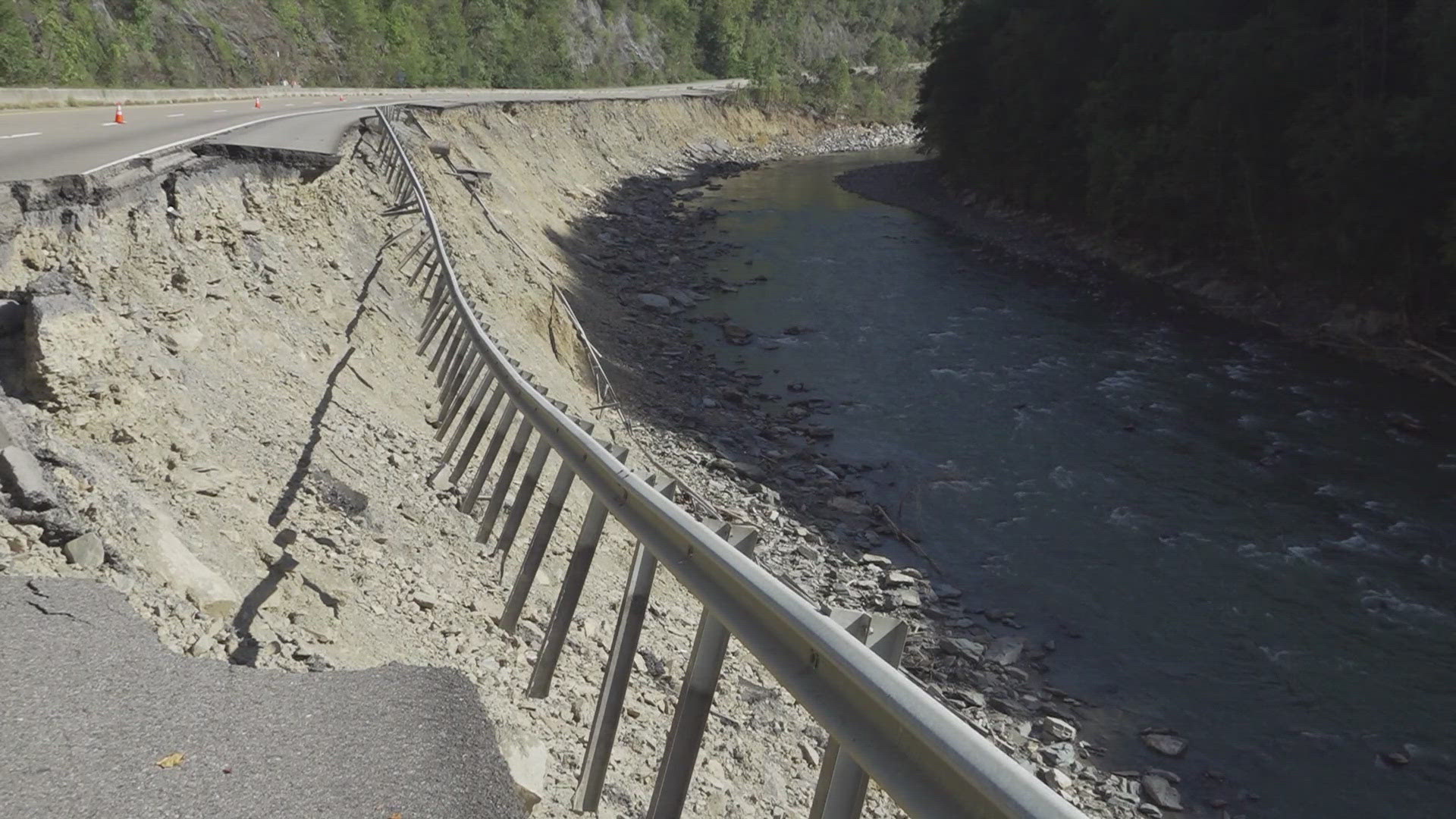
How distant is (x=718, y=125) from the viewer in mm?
65750

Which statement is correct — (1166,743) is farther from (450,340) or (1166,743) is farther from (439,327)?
(439,327)

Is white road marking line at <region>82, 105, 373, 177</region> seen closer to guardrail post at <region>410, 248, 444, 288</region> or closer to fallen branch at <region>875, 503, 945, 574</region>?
guardrail post at <region>410, 248, 444, 288</region>

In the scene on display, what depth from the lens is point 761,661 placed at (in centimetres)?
281

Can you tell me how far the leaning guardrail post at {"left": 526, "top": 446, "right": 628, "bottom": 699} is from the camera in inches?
165

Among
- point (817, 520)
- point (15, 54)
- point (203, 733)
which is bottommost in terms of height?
point (817, 520)

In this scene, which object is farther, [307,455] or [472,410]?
[472,410]

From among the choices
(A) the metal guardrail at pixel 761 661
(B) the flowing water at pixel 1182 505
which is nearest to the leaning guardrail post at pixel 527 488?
(A) the metal guardrail at pixel 761 661

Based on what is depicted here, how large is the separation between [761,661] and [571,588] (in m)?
1.57

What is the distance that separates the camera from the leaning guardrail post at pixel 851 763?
2.45 meters

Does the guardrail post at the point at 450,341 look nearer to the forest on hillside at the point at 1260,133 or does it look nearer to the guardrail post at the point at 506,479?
the guardrail post at the point at 506,479

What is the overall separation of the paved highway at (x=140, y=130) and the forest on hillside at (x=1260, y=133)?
2086 cm

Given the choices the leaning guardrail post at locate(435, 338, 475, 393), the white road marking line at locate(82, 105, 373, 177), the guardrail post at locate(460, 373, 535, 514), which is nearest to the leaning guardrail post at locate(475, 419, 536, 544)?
the guardrail post at locate(460, 373, 535, 514)

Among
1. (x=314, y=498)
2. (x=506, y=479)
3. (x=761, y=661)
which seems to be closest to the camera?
(x=761, y=661)

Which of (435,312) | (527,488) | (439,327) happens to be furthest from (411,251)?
(527,488)
